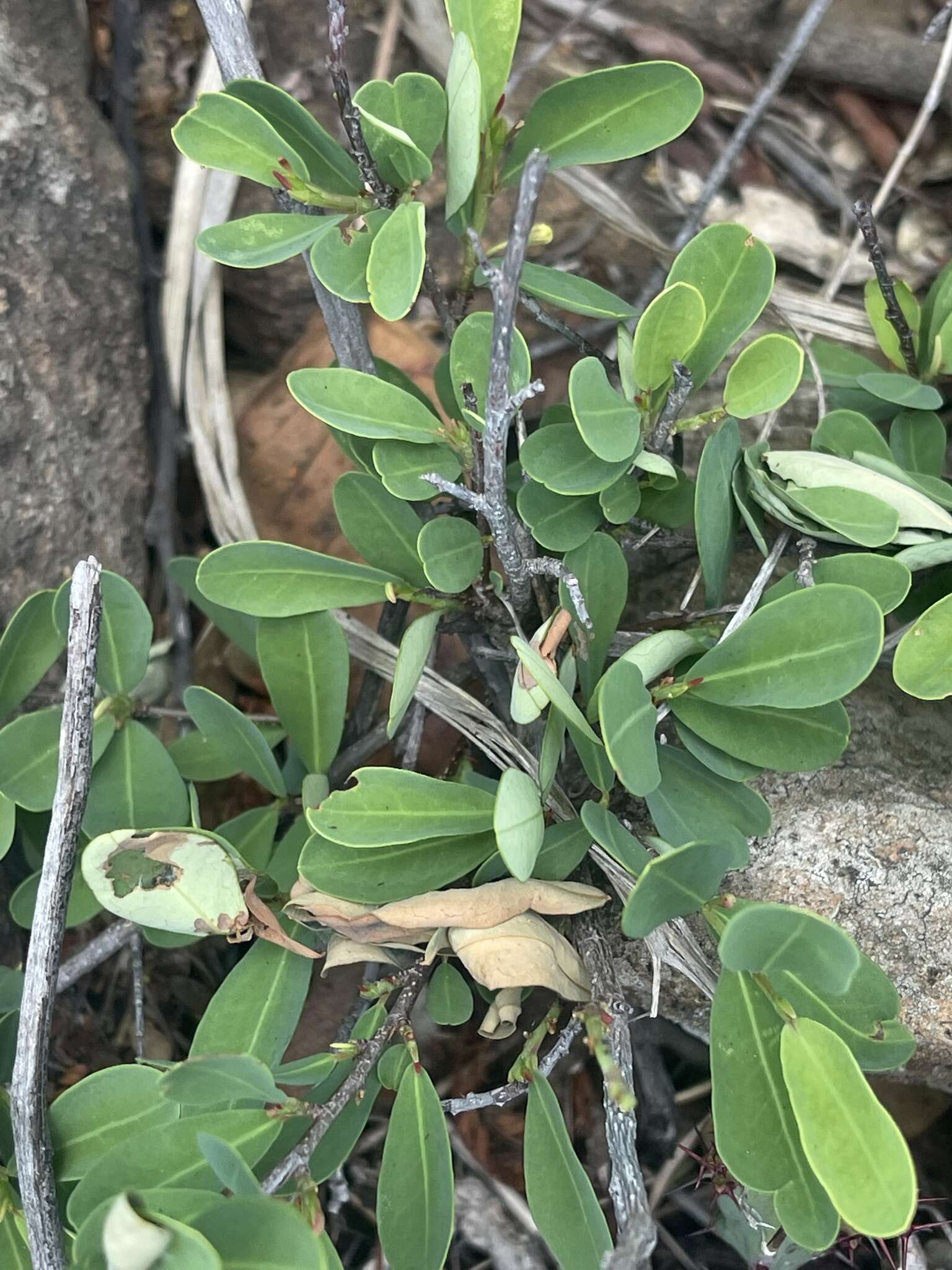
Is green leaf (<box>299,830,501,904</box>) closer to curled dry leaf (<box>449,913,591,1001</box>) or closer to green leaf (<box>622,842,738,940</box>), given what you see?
curled dry leaf (<box>449,913,591,1001</box>)

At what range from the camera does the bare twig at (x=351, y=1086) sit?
764mm

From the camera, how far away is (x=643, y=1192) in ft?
2.33

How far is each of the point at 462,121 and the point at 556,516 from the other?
35cm

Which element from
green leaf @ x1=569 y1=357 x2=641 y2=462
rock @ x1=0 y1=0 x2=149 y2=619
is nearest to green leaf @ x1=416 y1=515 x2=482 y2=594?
green leaf @ x1=569 y1=357 x2=641 y2=462

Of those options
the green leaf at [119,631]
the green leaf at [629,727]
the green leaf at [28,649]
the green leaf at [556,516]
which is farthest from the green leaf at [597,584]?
the green leaf at [28,649]

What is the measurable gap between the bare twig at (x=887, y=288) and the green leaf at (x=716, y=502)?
0.28 m

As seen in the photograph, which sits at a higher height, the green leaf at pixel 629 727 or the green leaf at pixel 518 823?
the green leaf at pixel 629 727

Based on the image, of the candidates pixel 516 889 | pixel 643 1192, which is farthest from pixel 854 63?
pixel 643 1192

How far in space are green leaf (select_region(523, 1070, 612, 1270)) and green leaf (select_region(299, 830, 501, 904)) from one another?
0.19m

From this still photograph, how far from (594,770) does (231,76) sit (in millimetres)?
832

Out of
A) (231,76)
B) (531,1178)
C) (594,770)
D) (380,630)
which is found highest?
(231,76)

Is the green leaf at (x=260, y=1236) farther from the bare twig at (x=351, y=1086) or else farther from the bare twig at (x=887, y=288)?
the bare twig at (x=887, y=288)

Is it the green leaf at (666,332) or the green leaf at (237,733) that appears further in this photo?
the green leaf at (237,733)

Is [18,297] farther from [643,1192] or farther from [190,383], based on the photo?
[643,1192]
